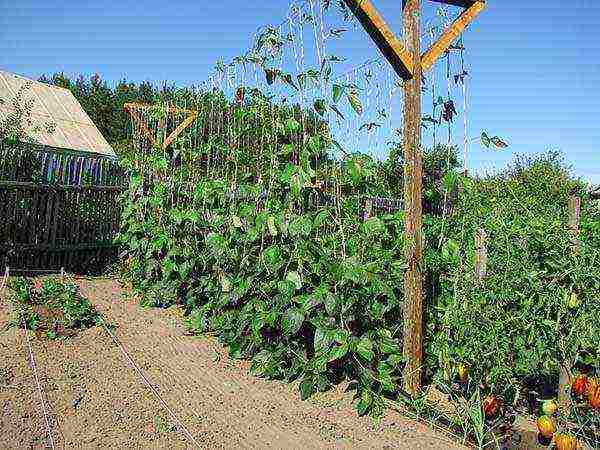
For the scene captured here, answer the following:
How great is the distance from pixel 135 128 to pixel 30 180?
1.57m

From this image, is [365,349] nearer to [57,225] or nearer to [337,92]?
[337,92]

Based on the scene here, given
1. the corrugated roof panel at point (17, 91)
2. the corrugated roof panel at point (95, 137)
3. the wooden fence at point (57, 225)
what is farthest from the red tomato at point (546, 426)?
the corrugated roof panel at point (17, 91)

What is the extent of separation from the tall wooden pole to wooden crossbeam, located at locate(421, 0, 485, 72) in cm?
7

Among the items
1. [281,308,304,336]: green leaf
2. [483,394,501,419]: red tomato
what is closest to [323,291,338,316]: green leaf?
[281,308,304,336]: green leaf

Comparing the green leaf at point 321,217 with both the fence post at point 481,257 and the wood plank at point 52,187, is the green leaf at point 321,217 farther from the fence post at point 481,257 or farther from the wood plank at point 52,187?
the wood plank at point 52,187

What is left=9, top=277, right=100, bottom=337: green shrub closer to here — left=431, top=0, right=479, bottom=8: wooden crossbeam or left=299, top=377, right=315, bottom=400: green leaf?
left=299, top=377, right=315, bottom=400: green leaf

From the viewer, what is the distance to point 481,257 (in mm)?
3459

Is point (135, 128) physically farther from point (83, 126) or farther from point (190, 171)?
point (83, 126)

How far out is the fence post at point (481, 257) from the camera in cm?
341

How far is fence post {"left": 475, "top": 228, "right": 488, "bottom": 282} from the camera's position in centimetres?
341

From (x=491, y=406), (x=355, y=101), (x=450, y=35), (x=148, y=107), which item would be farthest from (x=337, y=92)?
(x=148, y=107)

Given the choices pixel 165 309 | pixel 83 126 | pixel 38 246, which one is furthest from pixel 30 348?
pixel 83 126

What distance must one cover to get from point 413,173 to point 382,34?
0.81m

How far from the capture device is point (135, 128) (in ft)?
22.0
